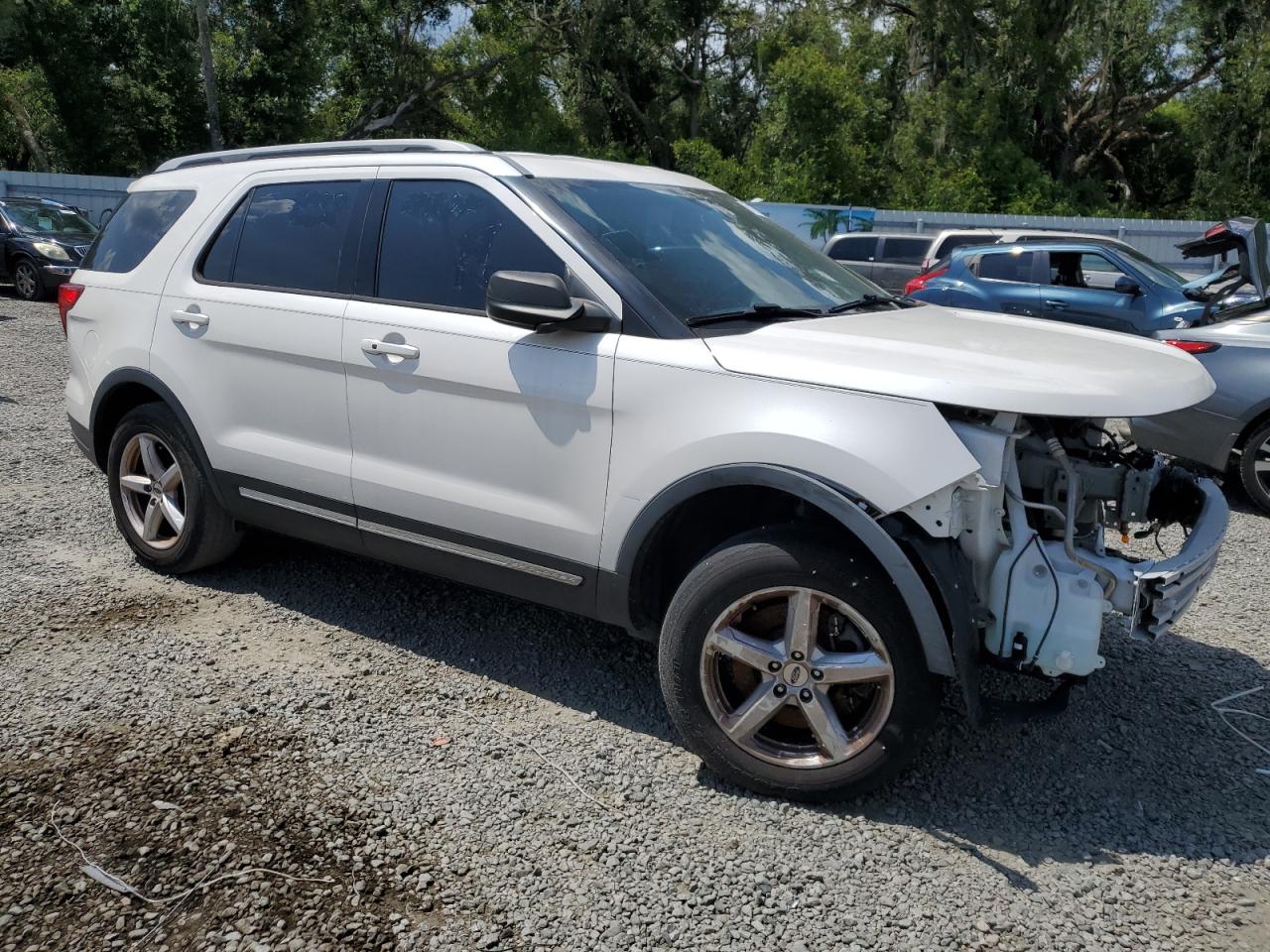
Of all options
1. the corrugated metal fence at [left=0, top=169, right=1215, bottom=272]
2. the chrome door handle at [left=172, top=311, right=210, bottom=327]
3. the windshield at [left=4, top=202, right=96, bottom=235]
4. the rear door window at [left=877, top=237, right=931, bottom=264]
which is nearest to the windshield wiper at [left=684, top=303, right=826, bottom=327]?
the chrome door handle at [left=172, top=311, right=210, bottom=327]

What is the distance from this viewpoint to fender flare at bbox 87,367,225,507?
15.5 feet

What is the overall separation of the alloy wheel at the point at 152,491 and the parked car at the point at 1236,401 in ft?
17.8

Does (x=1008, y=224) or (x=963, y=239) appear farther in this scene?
(x=1008, y=224)

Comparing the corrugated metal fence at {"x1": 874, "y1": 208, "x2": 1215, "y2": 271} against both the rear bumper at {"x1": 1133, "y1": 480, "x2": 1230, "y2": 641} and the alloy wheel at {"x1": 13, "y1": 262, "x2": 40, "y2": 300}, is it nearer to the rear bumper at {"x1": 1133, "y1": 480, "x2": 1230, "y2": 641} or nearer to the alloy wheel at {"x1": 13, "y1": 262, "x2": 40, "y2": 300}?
the alloy wheel at {"x1": 13, "y1": 262, "x2": 40, "y2": 300}

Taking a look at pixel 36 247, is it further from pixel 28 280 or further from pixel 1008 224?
pixel 1008 224

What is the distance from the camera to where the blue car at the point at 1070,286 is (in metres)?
10.9

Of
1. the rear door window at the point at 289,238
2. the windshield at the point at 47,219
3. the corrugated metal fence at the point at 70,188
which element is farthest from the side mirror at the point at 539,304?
the corrugated metal fence at the point at 70,188

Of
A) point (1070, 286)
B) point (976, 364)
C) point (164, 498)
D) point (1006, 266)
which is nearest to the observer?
point (976, 364)

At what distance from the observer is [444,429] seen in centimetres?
391

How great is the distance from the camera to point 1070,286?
11828 mm

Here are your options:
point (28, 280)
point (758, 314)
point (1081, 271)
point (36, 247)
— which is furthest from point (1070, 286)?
point (28, 280)

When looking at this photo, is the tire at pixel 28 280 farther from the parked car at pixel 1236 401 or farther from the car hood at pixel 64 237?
the parked car at pixel 1236 401

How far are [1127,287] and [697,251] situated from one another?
28.4 feet

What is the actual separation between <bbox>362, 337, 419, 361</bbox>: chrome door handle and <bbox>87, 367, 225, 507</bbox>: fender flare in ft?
3.74
